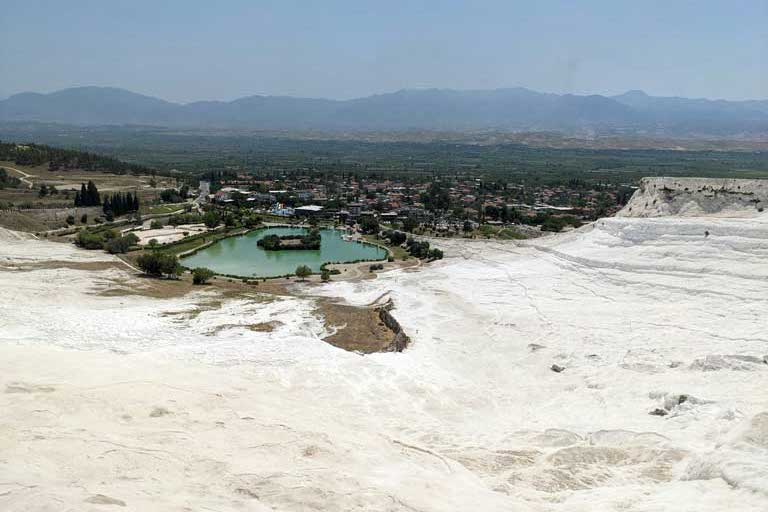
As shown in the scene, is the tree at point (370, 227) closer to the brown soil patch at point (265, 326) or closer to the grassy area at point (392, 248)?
the grassy area at point (392, 248)

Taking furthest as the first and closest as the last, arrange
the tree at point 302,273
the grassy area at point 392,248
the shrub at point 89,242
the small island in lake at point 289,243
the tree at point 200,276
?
the small island in lake at point 289,243, the grassy area at point 392,248, the shrub at point 89,242, the tree at point 302,273, the tree at point 200,276

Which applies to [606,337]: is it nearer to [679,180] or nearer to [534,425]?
[534,425]

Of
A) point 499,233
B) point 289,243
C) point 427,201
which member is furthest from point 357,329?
point 427,201

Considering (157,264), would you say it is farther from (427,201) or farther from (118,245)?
(427,201)

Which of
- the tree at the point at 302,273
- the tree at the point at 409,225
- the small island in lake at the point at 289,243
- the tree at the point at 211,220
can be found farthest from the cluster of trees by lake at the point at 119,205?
the tree at the point at 302,273

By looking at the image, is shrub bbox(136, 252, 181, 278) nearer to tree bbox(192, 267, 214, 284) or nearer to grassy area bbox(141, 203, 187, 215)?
tree bbox(192, 267, 214, 284)

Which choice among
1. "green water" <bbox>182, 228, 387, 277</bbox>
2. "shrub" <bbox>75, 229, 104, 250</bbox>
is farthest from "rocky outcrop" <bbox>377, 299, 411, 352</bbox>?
"shrub" <bbox>75, 229, 104, 250</bbox>
